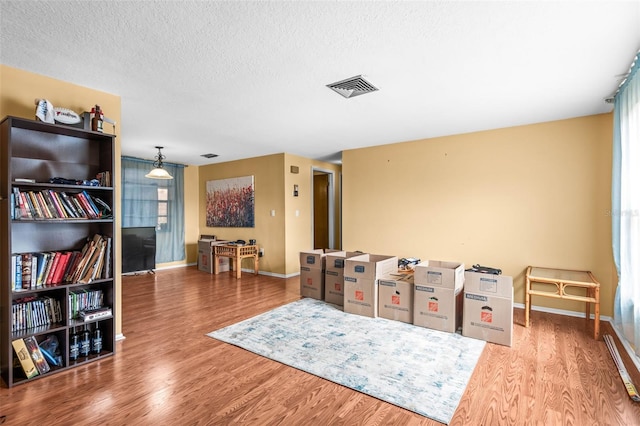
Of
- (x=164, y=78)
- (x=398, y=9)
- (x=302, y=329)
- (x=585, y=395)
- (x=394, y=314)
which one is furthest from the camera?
(x=394, y=314)

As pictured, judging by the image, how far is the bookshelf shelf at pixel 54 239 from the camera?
224 cm

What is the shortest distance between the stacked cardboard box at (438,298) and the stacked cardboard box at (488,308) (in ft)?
0.41

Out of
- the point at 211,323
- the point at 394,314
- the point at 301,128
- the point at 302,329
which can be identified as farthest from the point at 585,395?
the point at 301,128

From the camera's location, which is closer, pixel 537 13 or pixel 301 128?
pixel 537 13

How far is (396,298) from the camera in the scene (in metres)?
3.54

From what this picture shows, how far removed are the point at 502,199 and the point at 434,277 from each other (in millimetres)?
1694

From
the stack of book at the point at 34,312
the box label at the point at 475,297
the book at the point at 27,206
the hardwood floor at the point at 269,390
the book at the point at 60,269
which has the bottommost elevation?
the hardwood floor at the point at 269,390

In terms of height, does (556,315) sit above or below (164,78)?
below

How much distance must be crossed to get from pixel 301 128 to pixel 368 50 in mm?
2090

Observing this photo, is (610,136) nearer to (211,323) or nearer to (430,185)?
(430,185)

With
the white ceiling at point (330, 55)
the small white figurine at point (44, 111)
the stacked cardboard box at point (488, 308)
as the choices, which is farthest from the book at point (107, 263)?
the stacked cardboard box at point (488, 308)

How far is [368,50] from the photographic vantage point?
216 centimetres

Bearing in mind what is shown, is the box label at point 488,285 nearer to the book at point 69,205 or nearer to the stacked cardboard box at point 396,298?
the stacked cardboard box at point 396,298

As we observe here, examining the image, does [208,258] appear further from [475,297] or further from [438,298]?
[475,297]
